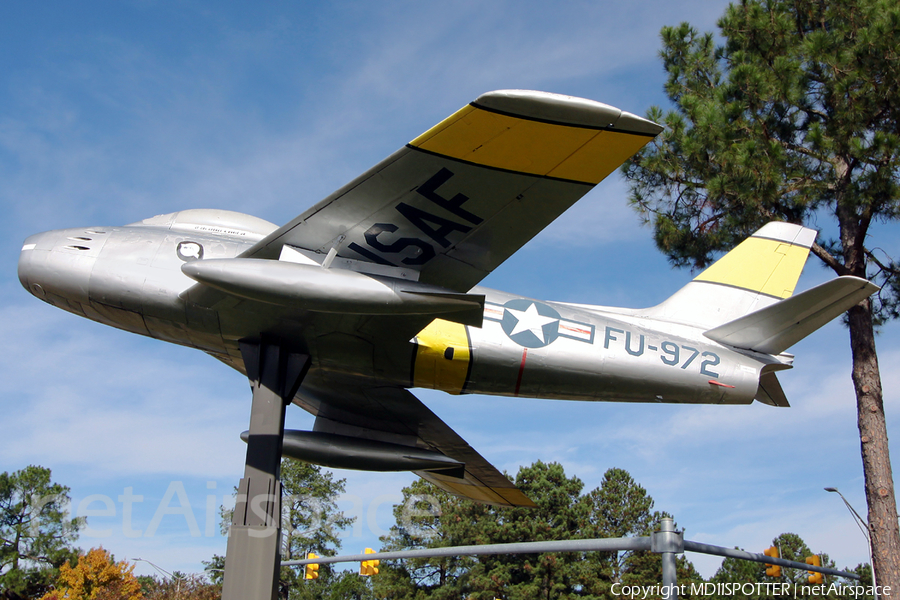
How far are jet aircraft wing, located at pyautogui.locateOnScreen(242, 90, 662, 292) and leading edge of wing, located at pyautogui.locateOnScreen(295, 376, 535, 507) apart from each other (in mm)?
2929

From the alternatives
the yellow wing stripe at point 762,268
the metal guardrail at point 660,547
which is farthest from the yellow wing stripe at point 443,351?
the yellow wing stripe at point 762,268

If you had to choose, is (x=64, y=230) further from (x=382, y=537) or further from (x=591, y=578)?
(x=382, y=537)

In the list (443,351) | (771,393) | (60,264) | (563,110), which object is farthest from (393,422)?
(563,110)

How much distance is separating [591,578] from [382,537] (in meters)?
15.5

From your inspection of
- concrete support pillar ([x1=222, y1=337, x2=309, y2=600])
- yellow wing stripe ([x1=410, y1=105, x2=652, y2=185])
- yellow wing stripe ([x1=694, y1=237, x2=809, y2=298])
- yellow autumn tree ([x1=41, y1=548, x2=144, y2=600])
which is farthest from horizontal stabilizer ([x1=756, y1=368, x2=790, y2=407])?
yellow autumn tree ([x1=41, y1=548, x2=144, y2=600])

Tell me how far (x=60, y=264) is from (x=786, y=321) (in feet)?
31.5

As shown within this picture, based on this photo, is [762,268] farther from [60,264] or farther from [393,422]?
[60,264]

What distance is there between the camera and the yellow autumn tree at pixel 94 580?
44594 mm

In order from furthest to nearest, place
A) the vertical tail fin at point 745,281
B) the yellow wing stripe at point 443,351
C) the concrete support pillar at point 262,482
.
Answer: the vertical tail fin at point 745,281 < the yellow wing stripe at point 443,351 < the concrete support pillar at point 262,482

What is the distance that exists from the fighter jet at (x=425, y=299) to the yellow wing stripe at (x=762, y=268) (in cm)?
133

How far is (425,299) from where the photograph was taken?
6609 millimetres

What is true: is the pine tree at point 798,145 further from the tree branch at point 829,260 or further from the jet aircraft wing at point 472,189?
the jet aircraft wing at point 472,189

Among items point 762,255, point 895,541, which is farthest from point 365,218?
point 895,541

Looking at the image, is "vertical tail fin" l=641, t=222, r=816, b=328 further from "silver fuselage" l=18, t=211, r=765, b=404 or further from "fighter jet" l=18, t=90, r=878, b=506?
"silver fuselage" l=18, t=211, r=765, b=404
